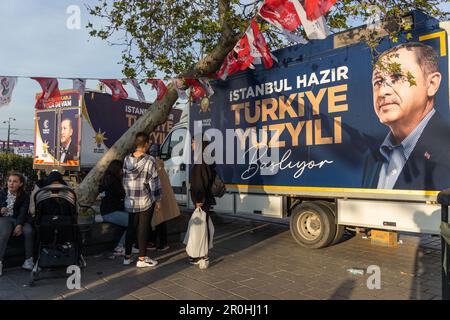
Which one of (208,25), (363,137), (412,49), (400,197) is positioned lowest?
(400,197)

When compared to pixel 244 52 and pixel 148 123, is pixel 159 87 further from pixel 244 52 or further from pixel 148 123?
pixel 244 52

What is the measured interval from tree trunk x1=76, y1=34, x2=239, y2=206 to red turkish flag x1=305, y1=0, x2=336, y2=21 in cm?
220

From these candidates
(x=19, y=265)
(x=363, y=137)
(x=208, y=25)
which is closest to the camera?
(x=19, y=265)

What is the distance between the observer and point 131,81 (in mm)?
7727

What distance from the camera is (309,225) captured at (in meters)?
6.88

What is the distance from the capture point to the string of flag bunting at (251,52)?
16.3 feet

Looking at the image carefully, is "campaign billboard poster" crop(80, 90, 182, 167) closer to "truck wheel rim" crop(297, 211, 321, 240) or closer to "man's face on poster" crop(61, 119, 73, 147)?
"man's face on poster" crop(61, 119, 73, 147)

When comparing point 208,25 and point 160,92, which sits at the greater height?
point 208,25

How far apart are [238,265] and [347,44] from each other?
3655 mm

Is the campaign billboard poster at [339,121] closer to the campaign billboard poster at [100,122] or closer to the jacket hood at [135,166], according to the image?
the jacket hood at [135,166]

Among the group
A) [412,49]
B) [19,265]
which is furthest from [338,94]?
[19,265]
